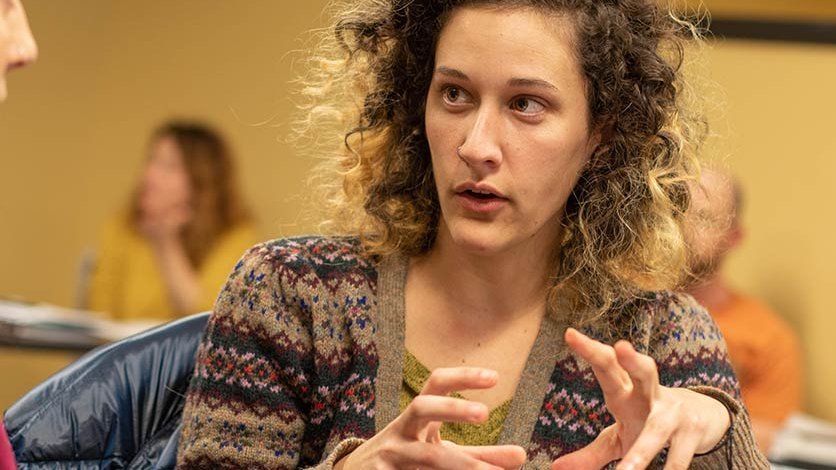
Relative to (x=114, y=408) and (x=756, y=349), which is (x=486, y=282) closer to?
(x=114, y=408)

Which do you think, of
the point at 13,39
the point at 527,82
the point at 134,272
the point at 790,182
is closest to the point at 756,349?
the point at 790,182

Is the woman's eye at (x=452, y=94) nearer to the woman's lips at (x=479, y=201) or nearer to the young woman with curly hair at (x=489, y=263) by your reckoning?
the young woman with curly hair at (x=489, y=263)

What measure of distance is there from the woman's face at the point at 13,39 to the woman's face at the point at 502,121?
1.84 feet

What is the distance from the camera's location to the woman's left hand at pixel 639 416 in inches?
53.2

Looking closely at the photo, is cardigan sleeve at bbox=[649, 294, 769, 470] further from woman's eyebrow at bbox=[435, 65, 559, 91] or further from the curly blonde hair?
woman's eyebrow at bbox=[435, 65, 559, 91]

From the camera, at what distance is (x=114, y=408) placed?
64.7 inches

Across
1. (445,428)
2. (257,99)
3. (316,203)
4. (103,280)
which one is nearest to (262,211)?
(257,99)

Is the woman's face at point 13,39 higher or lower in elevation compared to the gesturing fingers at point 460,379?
higher

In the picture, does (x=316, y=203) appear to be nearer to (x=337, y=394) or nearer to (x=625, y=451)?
(x=337, y=394)

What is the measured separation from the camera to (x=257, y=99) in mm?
4969

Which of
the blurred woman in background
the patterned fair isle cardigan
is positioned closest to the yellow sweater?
the blurred woman in background

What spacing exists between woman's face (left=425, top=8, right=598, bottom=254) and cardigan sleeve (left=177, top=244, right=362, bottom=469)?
0.25 metres

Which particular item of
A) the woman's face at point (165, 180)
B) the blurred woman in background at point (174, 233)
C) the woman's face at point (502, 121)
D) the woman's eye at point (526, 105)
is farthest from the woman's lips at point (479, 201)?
the woman's face at point (165, 180)

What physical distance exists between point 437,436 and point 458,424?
26cm
